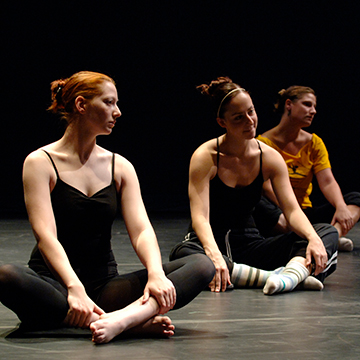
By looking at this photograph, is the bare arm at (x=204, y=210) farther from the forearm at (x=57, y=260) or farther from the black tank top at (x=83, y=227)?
the forearm at (x=57, y=260)

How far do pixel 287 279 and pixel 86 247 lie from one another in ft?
2.83

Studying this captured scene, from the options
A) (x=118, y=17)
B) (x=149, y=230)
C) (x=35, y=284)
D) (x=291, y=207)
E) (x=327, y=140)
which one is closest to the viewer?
(x=35, y=284)

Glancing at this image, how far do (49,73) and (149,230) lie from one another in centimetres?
413

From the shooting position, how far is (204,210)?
98.4 inches

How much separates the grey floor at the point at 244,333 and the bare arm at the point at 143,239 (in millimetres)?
129

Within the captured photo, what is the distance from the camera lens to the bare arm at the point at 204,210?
2.36 m

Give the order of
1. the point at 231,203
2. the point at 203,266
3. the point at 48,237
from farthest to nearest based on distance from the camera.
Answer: the point at 231,203
the point at 203,266
the point at 48,237

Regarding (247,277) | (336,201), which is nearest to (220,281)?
(247,277)

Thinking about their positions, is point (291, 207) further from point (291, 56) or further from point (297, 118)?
point (291, 56)

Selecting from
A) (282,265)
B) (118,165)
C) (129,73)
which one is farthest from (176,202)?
(118,165)

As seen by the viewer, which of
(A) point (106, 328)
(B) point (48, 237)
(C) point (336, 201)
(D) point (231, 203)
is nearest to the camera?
(A) point (106, 328)

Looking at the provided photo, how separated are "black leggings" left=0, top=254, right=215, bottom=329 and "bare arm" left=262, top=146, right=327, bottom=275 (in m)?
0.70

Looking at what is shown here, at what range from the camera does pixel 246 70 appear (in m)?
5.85

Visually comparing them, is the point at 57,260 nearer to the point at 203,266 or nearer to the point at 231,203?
the point at 203,266
